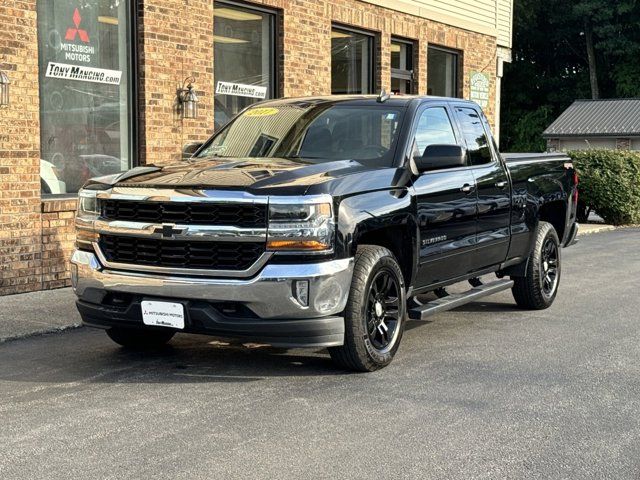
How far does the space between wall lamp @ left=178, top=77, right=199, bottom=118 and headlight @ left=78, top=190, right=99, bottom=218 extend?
5.43 m

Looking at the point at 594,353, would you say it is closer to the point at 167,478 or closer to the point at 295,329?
the point at 295,329

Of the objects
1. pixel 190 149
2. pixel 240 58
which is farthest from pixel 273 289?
pixel 240 58

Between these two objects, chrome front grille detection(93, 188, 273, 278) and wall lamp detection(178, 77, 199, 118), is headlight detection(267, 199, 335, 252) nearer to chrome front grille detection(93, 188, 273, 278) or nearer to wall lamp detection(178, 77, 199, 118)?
chrome front grille detection(93, 188, 273, 278)

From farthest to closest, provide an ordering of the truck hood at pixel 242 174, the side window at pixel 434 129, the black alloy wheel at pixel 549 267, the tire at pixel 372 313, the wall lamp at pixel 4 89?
the wall lamp at pixel 4 89 → the black alloy wheel at pixel 549 267 → the side window at pixel 434 129 → the tire at pixel 372 313 → the truck hood at pixel 242 174

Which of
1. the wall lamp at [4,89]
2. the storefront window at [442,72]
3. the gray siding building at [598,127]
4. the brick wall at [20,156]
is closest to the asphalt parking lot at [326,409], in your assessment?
the brick wall at [20,156]

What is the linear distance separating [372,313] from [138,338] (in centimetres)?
190

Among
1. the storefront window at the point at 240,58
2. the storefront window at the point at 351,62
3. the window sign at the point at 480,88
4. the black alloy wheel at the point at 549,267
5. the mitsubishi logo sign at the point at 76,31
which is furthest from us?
the window sign at the point at 480,88

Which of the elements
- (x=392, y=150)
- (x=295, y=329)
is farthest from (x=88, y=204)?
(x=392, y=150)

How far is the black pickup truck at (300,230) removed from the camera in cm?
572

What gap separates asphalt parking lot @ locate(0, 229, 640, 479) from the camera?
4.46 meters

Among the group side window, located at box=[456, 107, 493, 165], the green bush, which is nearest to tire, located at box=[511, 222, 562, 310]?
side window, located at box=[456, 107, 493, 165]

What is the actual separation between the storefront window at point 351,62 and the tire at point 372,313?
9.44m

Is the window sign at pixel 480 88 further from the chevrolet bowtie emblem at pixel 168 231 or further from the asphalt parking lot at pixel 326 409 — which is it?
the chevrolet bowtie emblem at pixel 168 231

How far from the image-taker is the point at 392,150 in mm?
6863
